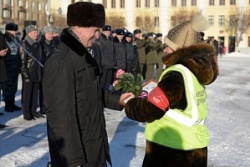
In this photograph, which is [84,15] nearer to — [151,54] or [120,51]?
[120,51]

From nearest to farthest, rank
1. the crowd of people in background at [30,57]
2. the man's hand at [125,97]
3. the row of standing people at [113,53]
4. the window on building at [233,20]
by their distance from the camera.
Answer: the man's hand at [125,97], the crowd of people in background at [30,57], the row of standing people at [113,53], the window on building at [233,20]

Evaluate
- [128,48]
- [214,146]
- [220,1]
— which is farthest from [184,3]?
[214,146]

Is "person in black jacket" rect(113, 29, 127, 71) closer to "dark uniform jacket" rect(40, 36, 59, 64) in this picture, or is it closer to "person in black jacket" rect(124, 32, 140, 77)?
"person in black jacket" rect(124, 32, 140, 77)

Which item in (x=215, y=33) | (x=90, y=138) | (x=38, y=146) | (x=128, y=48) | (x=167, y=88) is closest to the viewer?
(x=167, y=88)

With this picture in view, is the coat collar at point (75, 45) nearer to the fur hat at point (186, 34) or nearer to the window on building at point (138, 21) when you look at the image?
the fur hat at point (186, 34)

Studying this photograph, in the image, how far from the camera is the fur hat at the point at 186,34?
3006 mm

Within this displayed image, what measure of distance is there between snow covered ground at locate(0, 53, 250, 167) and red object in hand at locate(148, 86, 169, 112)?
263 centimetres

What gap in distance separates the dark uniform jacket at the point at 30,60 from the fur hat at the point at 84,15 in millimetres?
4986

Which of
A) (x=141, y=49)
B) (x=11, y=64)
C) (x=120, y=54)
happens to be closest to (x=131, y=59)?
(x=120, y=54)

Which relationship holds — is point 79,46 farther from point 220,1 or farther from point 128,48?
point 220,1

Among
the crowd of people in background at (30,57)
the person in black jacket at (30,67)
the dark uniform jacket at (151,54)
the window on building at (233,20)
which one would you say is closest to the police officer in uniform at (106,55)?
the crowd of people in background at (30,57)

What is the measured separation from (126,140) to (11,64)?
145 inches

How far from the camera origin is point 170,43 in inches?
119

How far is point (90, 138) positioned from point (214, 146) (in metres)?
3.64
